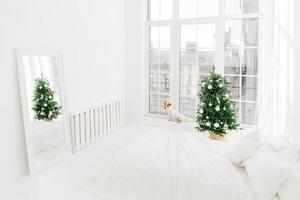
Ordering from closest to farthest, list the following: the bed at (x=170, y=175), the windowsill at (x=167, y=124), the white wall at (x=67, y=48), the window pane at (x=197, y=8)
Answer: the bed at (x=170, y=175)
the white wall at (x=67, y=48)
the window pane at (x=197, y=8)
the windowsill at (x=167, y=124)

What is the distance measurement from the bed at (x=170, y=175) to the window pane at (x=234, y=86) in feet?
6.12

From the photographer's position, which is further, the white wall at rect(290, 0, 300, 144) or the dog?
the dog

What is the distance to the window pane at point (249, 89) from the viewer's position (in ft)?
14.6

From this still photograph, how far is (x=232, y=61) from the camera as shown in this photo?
4555 millimetres

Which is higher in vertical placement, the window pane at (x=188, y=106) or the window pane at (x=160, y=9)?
the window pane at (x=160, y=9)

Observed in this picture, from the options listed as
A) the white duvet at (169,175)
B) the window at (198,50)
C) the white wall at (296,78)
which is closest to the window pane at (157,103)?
the window at (198,50)

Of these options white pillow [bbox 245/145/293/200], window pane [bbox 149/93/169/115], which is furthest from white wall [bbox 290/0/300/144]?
window pane [bbox 149/93/169/115]

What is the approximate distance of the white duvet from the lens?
84.7 inches

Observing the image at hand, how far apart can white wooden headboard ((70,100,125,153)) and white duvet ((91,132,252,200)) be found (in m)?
1.28

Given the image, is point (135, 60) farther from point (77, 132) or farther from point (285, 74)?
point (285, 74)

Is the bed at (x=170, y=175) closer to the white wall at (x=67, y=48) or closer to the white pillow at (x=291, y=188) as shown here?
the white pillow at (x=291, y=188)

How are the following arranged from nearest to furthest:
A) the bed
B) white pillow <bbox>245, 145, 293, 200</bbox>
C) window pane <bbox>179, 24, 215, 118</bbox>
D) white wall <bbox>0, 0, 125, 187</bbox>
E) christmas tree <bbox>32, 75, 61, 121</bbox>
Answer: white pillow <bbox>245, 145, 293, 200</bbox>, the bed, white wall <bbox>0, 0, 125, 187</bbox>, christmas tree <bbox>32, 75, 61, 121</bbox>, window pane <bbox>179, 24, 215, 118</bbox>

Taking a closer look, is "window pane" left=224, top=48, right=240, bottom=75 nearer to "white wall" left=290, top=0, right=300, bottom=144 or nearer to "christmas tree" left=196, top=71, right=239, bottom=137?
"christmas tree" left=196, top=71, right=239, bottom=137

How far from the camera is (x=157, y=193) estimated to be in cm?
229
